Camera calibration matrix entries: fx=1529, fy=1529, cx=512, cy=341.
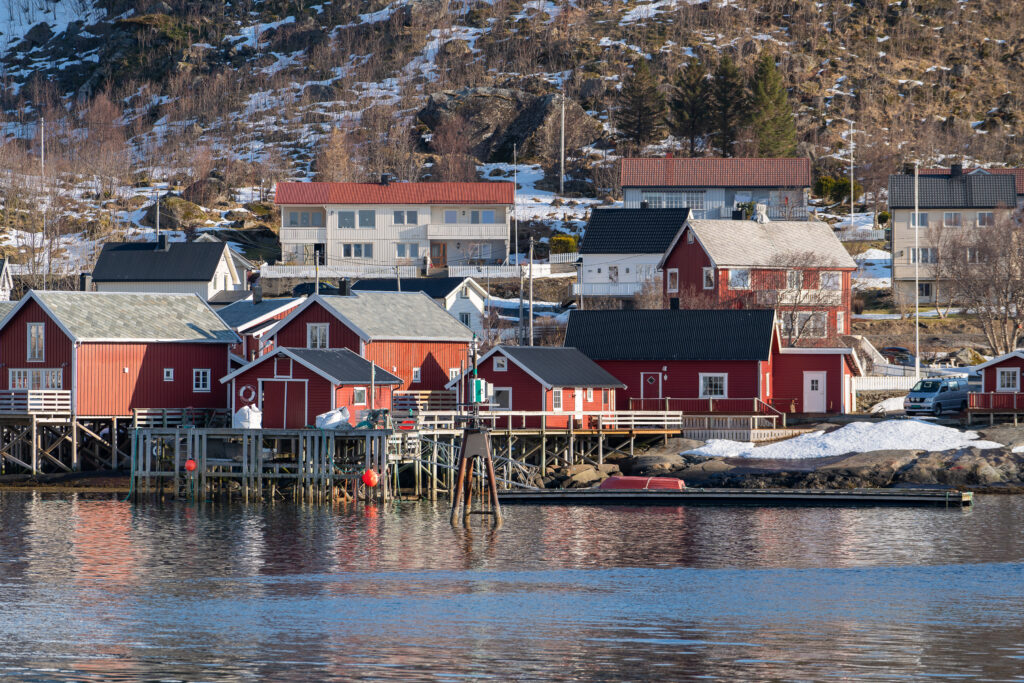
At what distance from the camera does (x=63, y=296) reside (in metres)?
60.5

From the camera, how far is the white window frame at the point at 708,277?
8062cm

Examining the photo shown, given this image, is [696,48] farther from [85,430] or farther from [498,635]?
[498,635]

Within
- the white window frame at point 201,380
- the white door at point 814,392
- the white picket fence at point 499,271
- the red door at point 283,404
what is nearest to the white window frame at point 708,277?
the white door at point 814,392

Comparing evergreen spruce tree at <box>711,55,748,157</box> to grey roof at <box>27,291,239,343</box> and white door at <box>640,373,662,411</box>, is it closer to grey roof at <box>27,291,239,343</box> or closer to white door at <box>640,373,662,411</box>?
white door at <box>640,373,662,411</box>

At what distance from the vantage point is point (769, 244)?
8388 centimetres

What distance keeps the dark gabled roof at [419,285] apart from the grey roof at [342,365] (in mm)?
28186

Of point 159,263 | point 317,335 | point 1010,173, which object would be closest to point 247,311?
point 317,335

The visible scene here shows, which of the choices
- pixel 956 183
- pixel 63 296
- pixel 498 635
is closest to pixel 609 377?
pixel 63 296

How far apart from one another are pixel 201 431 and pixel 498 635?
25.5 m

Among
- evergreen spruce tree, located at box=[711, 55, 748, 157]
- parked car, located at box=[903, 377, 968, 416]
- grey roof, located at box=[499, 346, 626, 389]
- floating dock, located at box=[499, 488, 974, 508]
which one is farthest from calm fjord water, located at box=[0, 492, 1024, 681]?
evergreen spruce tree, located at box=[711, 55, 748, 157]

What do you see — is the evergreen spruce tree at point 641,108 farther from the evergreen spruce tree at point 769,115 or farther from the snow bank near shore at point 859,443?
the snow bank near shore at point 859,443

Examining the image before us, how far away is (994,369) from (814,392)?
7.45m

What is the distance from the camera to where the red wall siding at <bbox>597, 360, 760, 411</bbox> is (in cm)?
6225

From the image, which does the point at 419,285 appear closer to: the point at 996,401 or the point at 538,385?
the point at 538,385
